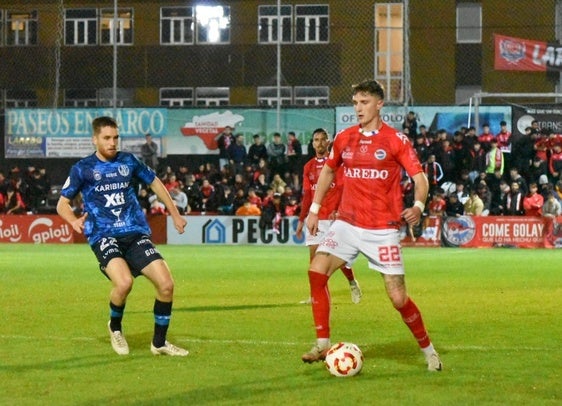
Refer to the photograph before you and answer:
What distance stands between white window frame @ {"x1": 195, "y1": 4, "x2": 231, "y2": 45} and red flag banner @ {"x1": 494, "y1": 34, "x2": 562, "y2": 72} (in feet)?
43.5

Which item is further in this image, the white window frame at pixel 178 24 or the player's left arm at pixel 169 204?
the white window frame at pixel 178 24

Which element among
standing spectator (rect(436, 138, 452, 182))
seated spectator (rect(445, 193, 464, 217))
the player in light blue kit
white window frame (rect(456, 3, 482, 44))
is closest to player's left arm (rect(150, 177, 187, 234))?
the player in light blue kit

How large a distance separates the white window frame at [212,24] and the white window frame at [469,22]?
9.96 metres

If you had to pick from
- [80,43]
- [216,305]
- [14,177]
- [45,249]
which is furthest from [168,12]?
[216,305]

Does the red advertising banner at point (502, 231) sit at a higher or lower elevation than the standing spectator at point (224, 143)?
lower

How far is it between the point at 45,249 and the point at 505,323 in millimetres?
20141

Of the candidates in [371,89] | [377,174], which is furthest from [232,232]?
[371,89]

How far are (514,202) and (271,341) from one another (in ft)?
74.1

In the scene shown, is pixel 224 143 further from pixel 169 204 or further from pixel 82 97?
pixel 169 204

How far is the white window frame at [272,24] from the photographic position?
49031mm

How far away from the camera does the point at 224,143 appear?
35.5m

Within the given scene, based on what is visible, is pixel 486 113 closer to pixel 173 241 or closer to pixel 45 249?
pixel 173 241

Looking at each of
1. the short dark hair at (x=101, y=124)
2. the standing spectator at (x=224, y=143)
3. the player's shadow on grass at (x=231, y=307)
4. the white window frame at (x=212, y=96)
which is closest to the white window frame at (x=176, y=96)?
the white window frame at (x=212, y=96)

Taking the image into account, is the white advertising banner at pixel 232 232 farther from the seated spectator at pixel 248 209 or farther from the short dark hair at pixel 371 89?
the short dark hair at pixel 371 89
